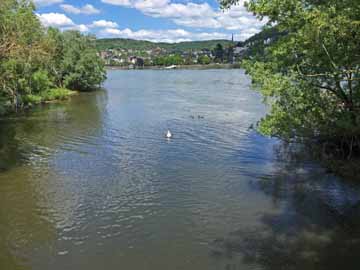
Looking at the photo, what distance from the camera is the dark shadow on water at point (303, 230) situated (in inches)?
440

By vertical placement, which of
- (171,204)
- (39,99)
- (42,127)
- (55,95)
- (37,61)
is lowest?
(171,204)

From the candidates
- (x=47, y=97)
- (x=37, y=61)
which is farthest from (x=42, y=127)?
(x=47, y=97)

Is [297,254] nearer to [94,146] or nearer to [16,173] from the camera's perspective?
[16,173]

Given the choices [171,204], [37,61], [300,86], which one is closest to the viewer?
[171,204]

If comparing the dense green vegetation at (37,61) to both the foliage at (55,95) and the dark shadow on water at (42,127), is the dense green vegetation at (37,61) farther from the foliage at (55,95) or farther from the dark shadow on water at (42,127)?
the dark shadow on water at (42,127)

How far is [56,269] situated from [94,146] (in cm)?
1396

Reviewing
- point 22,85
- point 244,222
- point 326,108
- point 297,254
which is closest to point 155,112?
point 22,85

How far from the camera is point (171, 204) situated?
15.2m

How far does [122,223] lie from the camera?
13547 mm

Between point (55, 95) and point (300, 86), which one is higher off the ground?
point (300, 86)

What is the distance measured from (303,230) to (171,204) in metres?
4.93

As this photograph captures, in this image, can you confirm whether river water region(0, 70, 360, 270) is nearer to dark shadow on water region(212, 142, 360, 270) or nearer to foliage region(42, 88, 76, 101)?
dark shadow on water region(212, 142, 360, 270)

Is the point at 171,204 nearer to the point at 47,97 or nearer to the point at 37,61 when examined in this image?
the point at 37,61

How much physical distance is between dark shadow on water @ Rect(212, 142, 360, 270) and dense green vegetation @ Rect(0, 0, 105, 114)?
47.0 feet
